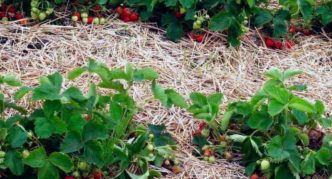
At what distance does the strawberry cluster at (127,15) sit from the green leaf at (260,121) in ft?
3.33

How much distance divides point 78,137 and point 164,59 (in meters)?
0.94

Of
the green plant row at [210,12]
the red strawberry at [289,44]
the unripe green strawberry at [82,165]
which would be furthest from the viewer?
the red strawberry at [289,44]

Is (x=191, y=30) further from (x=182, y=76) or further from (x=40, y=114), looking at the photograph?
(x=40, y=114)

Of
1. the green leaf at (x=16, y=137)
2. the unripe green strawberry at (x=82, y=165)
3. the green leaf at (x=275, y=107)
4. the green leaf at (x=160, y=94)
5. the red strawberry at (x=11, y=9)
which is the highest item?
the green leaf at (x=160, y=94)

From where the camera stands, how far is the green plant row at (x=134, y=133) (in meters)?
2.86

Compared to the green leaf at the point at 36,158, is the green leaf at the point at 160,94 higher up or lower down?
higher up

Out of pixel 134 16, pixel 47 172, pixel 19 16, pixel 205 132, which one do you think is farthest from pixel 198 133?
pixel 19 16

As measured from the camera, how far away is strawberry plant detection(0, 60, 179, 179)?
285cm

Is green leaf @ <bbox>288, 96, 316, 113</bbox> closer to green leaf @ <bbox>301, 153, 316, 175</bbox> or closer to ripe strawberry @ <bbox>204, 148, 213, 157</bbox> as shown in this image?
green leaf @ <bbox>301, 153, 316, 175</bbox>

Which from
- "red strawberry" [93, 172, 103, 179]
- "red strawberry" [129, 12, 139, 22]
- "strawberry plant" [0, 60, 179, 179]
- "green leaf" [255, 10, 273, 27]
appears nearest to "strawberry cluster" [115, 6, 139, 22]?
"red strawberry" [129, 12, 139, 22]

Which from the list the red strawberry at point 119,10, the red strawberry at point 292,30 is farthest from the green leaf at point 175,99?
the red strawberry at point 292,30

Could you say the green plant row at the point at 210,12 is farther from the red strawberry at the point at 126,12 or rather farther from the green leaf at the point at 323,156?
the green leaf at the point at 323,156

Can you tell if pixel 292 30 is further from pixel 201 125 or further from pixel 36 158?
pixel 36 158

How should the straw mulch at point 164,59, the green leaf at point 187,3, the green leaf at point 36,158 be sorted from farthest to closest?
the green leaf at point 187,3
the straw mulch at point 164,59
the green leaf at point 36,158
